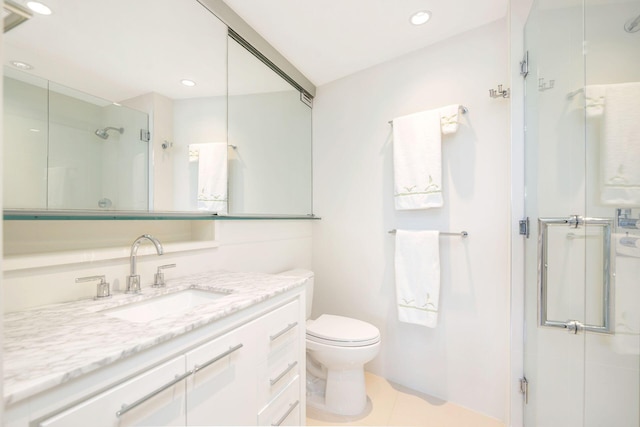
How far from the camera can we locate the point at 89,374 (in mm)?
596

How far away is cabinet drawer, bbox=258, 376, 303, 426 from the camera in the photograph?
3.65 feet

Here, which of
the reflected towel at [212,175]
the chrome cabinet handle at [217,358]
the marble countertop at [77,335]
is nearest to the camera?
the marble countertop at [77,335]

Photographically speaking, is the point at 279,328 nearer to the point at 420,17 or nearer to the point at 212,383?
the point at 212,383

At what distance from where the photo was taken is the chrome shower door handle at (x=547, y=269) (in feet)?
3.52

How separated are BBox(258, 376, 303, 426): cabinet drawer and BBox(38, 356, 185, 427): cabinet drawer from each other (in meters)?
0.43

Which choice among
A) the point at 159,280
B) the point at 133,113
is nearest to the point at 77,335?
the point at 159,280

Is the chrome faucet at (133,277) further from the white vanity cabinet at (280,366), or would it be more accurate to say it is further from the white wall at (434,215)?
the white wall at (434,215)

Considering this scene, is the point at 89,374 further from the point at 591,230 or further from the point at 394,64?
the point at 394,64

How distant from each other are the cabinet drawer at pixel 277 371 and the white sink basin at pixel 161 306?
1.07 feet

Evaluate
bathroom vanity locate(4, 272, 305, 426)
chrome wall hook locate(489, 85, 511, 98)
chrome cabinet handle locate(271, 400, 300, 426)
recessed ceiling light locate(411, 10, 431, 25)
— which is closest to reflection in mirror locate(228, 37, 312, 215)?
bathroom vanity locate(4, 272, 305, 426)

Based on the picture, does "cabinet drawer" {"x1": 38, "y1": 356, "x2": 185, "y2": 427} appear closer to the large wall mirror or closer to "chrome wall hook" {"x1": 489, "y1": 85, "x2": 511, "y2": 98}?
the large wall mirror

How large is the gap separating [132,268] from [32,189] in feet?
1.31

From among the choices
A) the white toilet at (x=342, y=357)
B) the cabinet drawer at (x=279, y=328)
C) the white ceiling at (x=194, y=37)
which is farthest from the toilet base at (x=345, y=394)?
the white ceiling at (x=194, y=37)

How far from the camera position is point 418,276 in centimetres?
179
